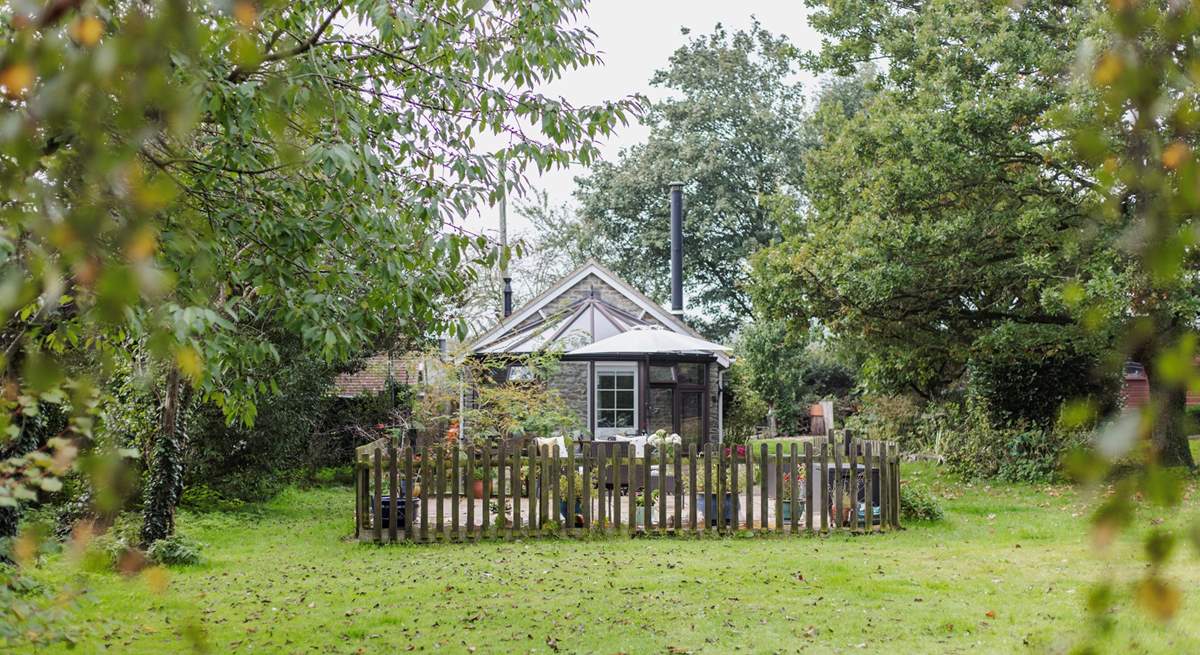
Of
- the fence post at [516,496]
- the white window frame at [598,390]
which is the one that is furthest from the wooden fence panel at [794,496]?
the white window frame at [598,390]

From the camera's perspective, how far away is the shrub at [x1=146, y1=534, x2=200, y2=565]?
907 cm

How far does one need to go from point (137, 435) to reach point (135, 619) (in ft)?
17.9

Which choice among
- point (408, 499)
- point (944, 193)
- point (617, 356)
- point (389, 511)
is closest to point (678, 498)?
point (408, 499)

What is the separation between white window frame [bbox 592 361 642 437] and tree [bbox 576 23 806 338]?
14.5 metres

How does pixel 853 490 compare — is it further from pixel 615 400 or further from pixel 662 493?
pixel 615 400

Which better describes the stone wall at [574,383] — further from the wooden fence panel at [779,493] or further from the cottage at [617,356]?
the wooden fence panel at [779,493]

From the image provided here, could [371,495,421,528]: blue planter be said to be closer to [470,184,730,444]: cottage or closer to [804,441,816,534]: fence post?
[804,441,816,534]: fence post

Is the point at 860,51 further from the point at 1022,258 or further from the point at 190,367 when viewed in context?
the point at 190,367

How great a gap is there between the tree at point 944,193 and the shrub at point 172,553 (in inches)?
405

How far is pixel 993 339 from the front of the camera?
15312mm

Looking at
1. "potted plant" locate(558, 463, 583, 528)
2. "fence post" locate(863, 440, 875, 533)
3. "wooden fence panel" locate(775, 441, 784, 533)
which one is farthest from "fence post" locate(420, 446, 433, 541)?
"fence post" locate(863, 440, 875, 533)

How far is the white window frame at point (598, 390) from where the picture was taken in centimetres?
2048

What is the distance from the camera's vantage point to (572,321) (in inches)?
866

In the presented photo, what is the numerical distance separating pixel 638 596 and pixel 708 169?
93.1ft
